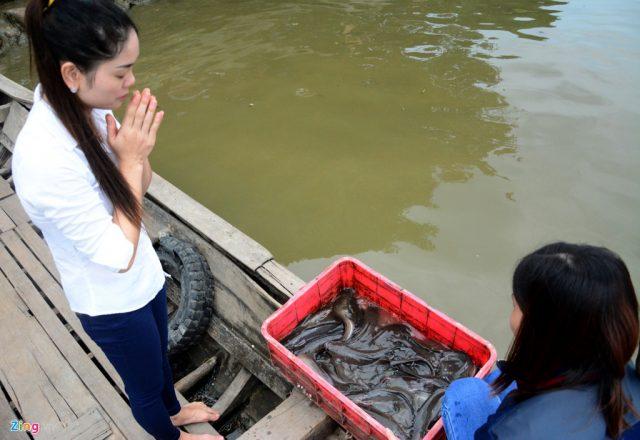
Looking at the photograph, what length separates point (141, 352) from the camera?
1760mm

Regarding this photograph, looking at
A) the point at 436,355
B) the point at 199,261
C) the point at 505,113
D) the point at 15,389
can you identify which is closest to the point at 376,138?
the point at 505,113

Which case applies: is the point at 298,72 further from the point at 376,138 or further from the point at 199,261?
the point at 199,261

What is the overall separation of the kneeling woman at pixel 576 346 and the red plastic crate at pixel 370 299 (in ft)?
1.87

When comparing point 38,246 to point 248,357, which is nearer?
point 248,357

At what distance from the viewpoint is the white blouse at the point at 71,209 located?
133cm

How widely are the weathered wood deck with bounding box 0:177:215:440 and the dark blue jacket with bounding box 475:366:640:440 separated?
1551 mm

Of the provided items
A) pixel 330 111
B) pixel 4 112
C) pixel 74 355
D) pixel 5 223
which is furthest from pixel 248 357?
pixel 4 112

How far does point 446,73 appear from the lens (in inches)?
246

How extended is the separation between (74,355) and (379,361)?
1.80 metres

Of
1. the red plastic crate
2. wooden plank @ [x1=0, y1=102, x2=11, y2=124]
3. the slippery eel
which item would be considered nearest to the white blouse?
the red plastic crate

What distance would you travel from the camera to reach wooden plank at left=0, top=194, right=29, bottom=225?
12.1ft

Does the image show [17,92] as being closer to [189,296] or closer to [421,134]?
[189,296]

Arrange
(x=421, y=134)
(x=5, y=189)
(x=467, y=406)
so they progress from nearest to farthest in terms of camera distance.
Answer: (x=467, y=406)
(x=5, y=189)
(x=421, y=134)

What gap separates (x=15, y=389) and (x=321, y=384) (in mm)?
1814
